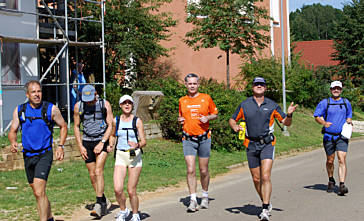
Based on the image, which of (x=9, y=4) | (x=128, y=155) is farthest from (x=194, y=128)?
(x=9, y=4)

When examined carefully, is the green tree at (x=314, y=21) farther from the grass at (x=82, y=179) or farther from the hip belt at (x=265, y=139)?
the hip belt at (x=265, y=139)

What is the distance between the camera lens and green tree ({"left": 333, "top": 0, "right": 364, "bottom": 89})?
119 ft

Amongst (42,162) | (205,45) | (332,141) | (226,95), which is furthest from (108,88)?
(42,162)

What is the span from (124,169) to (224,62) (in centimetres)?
2208

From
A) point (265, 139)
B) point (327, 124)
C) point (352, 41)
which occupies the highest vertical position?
point (352, 41)

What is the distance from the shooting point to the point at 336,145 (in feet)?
30.6

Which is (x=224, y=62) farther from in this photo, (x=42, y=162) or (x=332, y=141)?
(x=42, y=162)

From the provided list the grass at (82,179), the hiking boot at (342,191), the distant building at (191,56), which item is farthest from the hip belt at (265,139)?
the distant building at (191,56)

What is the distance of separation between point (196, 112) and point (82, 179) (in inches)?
149

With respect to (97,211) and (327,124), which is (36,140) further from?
(327,124)

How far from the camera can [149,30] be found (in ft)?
64.1

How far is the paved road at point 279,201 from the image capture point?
759cm

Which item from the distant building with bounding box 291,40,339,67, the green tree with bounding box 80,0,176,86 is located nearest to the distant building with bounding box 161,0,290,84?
the green tree with bounding box 80,0,176,86

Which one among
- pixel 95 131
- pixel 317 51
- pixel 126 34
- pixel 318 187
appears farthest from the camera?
pixel 317 51
